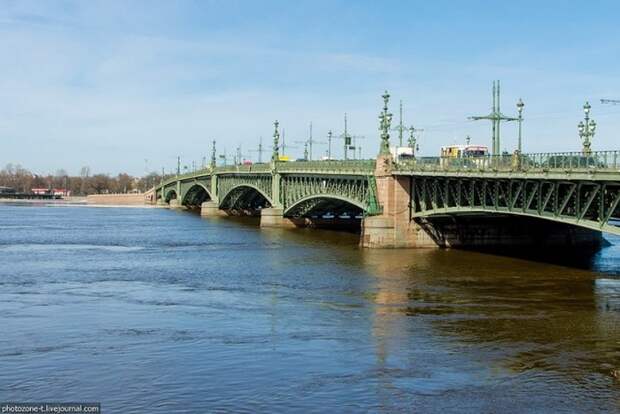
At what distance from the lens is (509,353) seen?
87.7ft

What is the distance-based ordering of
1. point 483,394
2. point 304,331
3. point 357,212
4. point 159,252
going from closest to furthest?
point 483,394, point 304,331, point 159,252, point 357,212

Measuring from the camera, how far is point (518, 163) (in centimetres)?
4591

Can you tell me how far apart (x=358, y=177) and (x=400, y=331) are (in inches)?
1534

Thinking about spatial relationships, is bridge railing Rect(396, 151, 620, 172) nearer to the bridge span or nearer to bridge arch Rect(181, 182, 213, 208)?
the bridge span

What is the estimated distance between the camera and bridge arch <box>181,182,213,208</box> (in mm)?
153863

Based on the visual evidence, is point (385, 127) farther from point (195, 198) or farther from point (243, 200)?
point (195, 198)

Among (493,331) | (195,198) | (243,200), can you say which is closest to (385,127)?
(493,331)

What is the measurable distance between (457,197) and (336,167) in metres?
20.2

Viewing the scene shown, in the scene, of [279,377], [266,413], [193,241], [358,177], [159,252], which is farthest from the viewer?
[193,241]

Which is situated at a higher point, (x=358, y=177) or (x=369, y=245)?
(x=358, y=177)

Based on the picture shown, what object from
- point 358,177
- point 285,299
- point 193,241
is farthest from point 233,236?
point 285,299

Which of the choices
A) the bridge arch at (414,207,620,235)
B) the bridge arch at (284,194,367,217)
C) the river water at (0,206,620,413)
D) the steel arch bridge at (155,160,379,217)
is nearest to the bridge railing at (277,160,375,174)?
the steel arch bridge at (155,160,379,217)

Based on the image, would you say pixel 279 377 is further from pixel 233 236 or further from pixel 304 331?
pixel 233 236

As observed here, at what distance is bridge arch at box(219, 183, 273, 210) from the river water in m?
64.5
